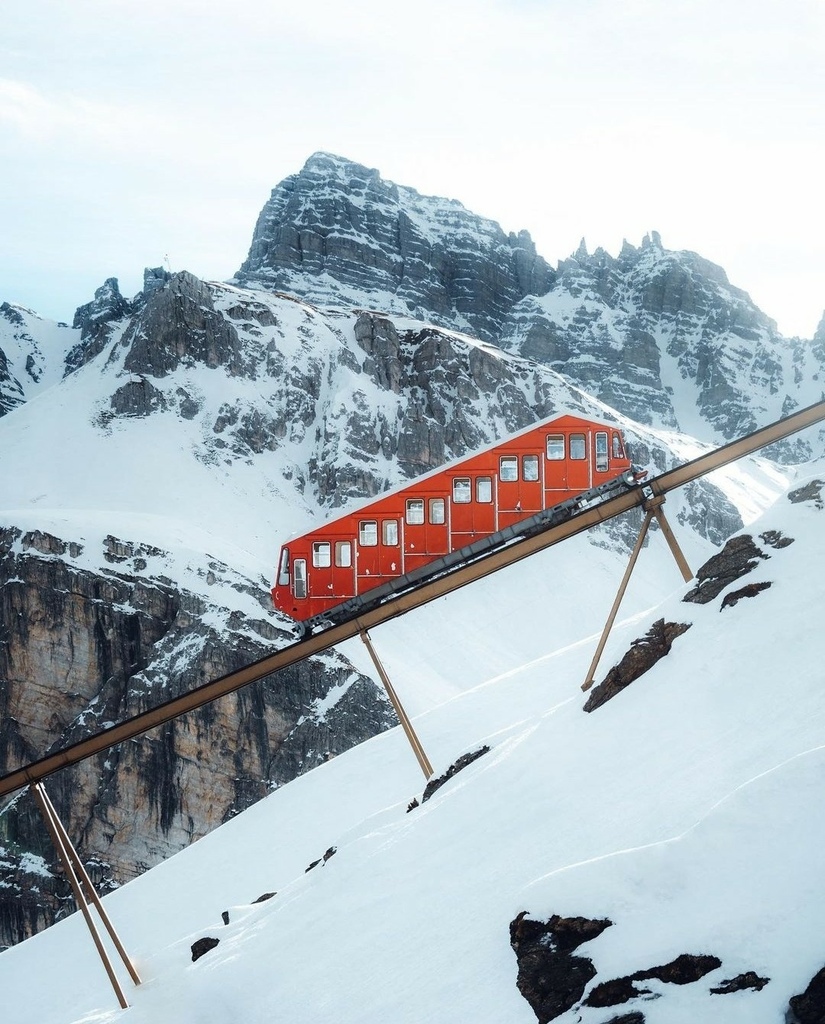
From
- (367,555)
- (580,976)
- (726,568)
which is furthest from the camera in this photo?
(367,555)

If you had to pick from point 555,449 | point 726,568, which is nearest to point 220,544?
point 555,449

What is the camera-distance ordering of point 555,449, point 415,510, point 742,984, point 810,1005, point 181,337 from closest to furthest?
point 810,1005 < point 742,984 < point 555,449 < point 415,510 < point 181,337

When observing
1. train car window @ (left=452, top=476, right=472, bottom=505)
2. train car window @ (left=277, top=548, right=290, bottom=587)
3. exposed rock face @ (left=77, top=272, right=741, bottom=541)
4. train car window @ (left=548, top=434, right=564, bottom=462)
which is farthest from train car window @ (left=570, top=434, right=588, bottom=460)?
exposed rock face @ (left=77, top=272, right=741, bottom=541)

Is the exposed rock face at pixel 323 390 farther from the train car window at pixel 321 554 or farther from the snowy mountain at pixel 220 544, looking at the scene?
the train car window at pixel 321 554

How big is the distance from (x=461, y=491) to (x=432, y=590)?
613 cm

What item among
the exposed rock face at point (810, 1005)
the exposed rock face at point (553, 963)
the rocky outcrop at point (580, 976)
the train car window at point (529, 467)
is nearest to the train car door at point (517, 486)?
the train car window at point (529, 467)

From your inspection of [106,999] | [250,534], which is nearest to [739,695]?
[106,999]

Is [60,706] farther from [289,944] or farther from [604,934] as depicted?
[604,934]

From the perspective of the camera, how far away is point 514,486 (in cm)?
2888

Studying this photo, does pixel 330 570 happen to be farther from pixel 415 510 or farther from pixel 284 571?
pixel 415 510

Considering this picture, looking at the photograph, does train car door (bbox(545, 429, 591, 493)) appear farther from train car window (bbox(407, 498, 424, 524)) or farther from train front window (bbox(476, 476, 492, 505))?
train car window (bbox(407, 498, 424, 524))

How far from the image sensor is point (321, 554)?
29.6m

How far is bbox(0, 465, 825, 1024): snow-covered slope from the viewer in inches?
500

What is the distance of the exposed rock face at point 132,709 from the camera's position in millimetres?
73062
